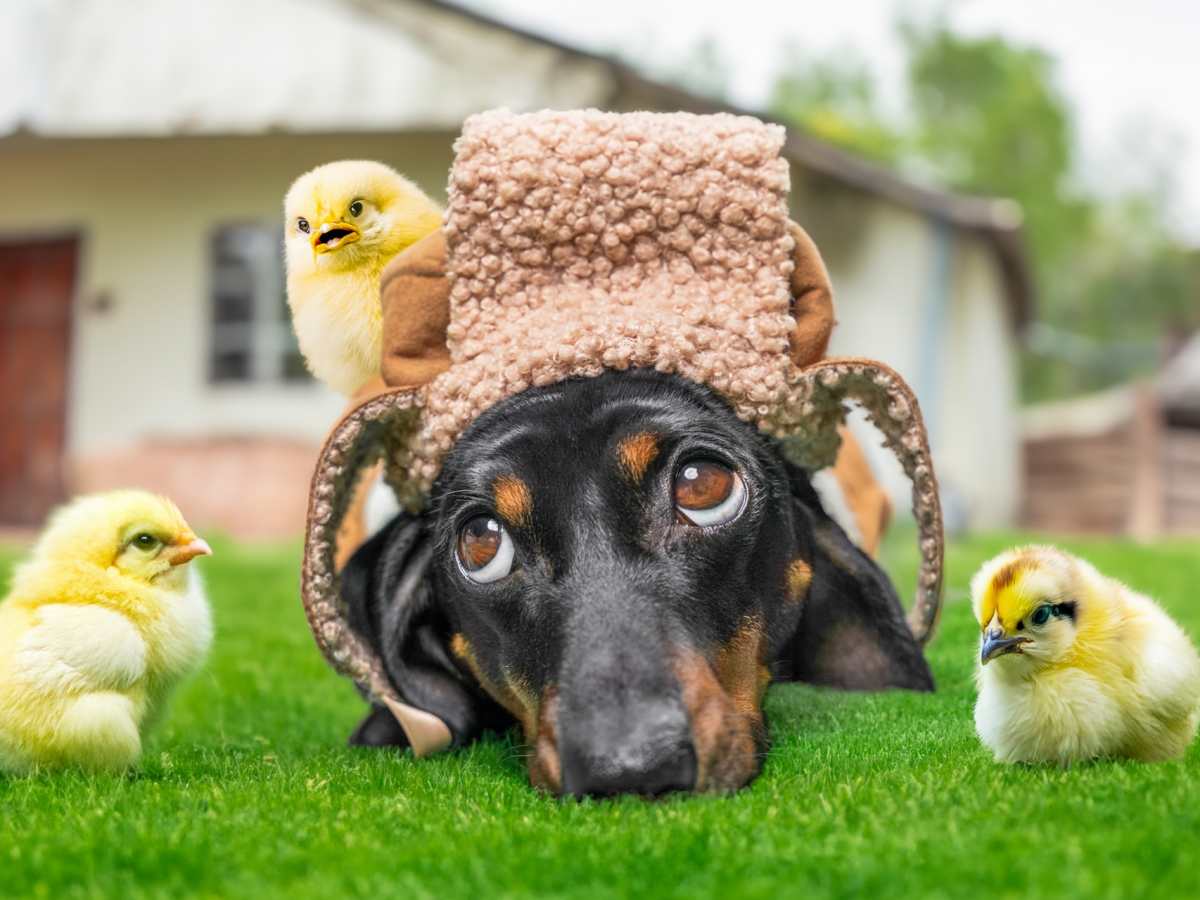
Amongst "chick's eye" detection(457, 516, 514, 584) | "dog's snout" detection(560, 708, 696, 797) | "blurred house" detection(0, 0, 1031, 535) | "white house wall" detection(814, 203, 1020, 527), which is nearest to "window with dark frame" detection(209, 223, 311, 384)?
"blurred house" detection(0, 0, 1031, 535)

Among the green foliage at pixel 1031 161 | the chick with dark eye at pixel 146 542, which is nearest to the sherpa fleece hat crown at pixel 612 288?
the chick with dark eye at pixel 146 542

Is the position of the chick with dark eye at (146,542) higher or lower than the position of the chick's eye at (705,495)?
lower

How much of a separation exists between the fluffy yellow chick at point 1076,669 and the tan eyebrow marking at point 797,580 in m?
0.61

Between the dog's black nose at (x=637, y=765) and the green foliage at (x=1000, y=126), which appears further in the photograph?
the green foliage at (x=1000, y=126)

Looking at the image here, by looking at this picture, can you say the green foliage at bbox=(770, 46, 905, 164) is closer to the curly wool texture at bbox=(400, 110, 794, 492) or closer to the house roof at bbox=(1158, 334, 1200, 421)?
the house roof at bbox=(1158, 334, 1200, 421)

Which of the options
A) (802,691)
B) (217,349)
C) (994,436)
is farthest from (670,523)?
(994,436)

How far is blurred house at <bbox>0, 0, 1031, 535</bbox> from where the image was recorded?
13.4 m

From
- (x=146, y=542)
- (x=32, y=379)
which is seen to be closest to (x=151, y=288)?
(x=32, y=379)

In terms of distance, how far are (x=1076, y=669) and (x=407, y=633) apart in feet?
5.28

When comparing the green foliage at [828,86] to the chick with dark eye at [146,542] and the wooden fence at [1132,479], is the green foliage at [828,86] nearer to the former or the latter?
the wooden fence at [1132,479]

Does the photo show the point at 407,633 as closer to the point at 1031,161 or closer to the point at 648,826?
the point at 648,826

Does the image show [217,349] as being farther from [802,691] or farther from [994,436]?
[802,691]

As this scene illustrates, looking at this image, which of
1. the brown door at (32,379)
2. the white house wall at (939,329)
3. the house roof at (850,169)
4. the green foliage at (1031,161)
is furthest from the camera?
the green foliage at (1031,161)

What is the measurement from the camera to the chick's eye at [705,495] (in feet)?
9.50
